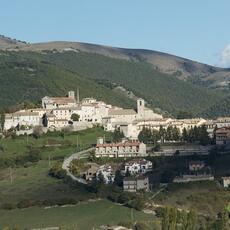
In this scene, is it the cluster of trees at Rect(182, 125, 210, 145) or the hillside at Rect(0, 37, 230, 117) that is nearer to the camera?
the cluster of trees at Rect(182, 125, 210, 145)

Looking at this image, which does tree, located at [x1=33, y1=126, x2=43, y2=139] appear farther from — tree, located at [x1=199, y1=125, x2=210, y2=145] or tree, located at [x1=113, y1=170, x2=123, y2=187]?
tree, located at [x1=113, y1=170, x2=123, y2=187]

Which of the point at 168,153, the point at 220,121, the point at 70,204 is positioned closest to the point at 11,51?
the point at 220,121

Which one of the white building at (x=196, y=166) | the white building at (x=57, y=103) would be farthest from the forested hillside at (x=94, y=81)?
the white building at (x=196, y=166)

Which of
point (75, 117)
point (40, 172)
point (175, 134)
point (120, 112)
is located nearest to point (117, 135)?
point (175, 134)

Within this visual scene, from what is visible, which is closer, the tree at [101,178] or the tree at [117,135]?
the tree at [101,178]

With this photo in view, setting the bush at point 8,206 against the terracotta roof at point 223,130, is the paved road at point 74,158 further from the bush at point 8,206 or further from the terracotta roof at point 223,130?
the terracotta roof at point 223,130

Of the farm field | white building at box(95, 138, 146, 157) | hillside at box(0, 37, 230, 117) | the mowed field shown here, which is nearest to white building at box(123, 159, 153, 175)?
white building at box(95, 138, 146, 157)

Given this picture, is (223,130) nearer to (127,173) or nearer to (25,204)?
(127,173)
